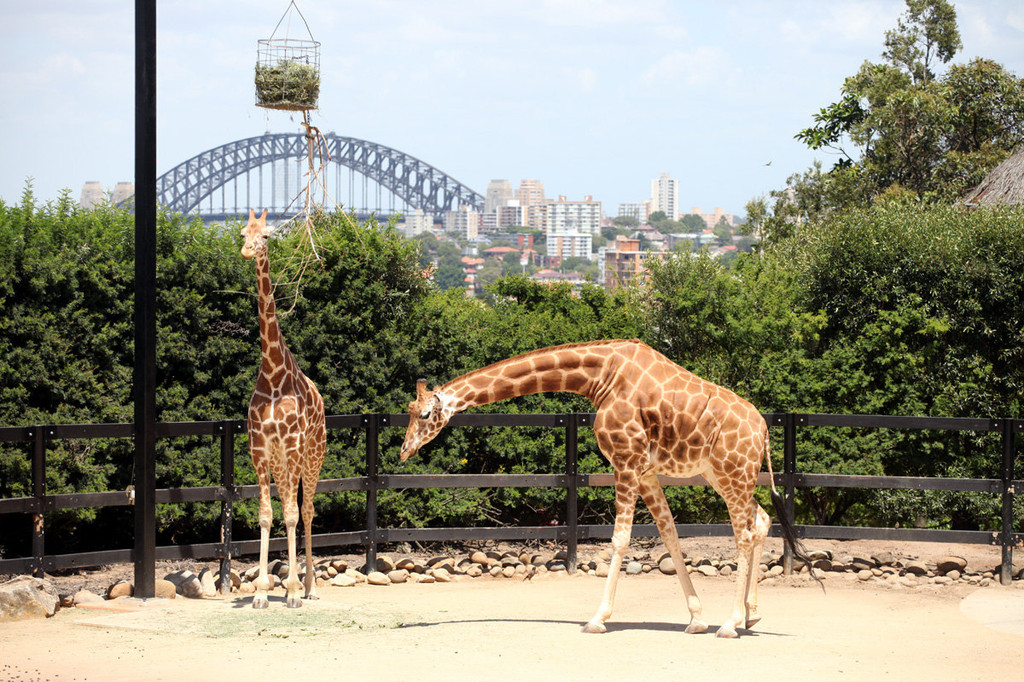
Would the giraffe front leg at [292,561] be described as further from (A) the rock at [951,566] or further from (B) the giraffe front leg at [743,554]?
(A) the rock at [951,566]

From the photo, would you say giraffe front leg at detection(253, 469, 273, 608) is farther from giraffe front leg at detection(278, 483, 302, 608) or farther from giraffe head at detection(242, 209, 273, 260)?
giraffe head at detection(242, 209, 273, 260)

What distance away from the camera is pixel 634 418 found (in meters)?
7.04

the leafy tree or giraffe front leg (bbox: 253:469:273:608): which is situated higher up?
the leafy tree

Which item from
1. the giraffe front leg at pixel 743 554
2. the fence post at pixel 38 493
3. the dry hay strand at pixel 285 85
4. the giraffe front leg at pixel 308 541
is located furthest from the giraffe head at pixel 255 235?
the giraffe front leg at pixel 743 554

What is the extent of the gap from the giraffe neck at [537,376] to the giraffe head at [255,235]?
5.56 ft

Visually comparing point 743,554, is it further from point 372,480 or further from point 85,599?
point 85,599

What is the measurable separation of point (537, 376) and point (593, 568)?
10.3 ft

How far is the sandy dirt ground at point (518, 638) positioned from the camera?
19.6 feet

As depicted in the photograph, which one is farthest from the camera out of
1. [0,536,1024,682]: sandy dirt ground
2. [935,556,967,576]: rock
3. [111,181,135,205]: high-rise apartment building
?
[111,181,135,205]: high-rise apartment building

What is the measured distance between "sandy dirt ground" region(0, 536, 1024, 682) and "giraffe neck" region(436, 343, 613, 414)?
162 cm

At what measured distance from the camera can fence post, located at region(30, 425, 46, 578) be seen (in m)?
7.71

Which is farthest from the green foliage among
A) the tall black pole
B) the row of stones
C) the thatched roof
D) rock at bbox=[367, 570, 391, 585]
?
the thatched roof

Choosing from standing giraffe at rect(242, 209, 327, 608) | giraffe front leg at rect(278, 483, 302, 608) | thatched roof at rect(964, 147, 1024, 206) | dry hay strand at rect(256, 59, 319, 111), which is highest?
thatched roof at rect(964, 147, 1024, 206)

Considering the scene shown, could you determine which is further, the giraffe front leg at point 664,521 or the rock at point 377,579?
the rock at point 377,579
